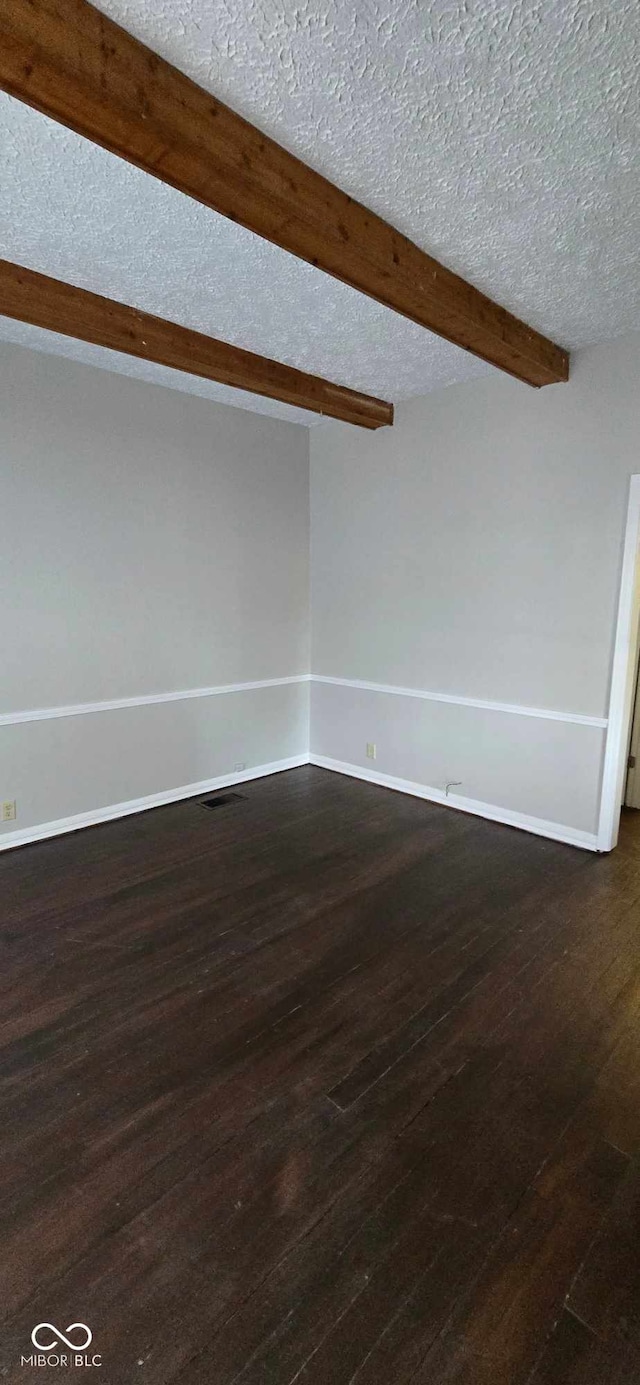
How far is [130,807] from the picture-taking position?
398 cm

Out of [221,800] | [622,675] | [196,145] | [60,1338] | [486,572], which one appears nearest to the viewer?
[60,1338]

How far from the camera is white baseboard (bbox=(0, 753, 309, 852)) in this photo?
3.50m

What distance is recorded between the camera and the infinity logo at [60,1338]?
1163 millimetres

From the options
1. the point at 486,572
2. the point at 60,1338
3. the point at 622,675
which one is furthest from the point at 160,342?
the point at 60,1338

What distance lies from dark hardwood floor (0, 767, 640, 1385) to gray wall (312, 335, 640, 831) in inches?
37.3

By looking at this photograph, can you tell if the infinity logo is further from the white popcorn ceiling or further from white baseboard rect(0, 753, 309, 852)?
the white popcorn ceiling

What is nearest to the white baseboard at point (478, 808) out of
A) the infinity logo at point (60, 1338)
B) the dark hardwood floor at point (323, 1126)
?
the dark hardwood floor at point (323, 1126)

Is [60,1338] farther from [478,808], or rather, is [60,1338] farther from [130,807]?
[478,808]

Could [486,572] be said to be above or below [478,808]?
above

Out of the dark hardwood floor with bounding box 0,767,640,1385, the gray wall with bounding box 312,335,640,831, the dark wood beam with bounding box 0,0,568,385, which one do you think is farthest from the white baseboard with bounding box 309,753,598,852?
the dark wood beam with bounding box 0,0,568,385

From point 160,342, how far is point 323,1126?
335cm

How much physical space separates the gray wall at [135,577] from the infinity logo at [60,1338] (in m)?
2.63

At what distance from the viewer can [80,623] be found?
3609 mm

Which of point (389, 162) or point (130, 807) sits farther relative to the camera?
point (130, 807)
